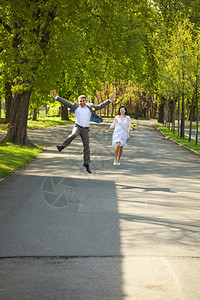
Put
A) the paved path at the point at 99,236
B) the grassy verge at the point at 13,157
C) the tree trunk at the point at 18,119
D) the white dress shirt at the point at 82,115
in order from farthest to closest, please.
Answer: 1. the tree trunk at the point at 18,119
2. the grassy verge at the point at 13,157
3. the white dress shirt at the point at 82,115
4. the paved path at the point at 99,236

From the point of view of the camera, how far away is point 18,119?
22.7m

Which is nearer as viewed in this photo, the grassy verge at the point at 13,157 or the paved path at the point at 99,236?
the paved path at the point at 99,236

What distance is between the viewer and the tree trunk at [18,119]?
2266 cm

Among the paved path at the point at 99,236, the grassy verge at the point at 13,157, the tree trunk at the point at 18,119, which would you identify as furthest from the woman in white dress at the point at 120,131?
the tree trunk at the point at 18,119

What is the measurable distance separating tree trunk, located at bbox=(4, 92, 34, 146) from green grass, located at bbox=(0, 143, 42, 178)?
2.00 ft

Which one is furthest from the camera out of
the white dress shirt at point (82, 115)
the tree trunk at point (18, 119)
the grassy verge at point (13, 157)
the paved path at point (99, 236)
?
the tree trunk at point (18, 119)

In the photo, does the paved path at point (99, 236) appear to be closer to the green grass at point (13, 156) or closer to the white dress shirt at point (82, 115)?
the green grass at point (13, 156)

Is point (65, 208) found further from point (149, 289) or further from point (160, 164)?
point (160, 164)

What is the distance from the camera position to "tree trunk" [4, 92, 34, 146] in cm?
2266

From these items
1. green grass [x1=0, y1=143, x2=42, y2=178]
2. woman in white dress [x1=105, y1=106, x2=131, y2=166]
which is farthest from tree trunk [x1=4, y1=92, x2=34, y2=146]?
woman in white dress [x1=105, y1=106, x2=131, y2=166]

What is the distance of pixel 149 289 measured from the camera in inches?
200

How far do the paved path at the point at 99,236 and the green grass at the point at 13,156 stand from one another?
656 mm

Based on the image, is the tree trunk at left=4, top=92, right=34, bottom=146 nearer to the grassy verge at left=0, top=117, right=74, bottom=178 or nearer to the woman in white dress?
the grassy verge at left=0, top=117, right=74, bottom=178

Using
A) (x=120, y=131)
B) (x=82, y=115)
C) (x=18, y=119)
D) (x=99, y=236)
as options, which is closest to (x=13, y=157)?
(x=120, y=131)
